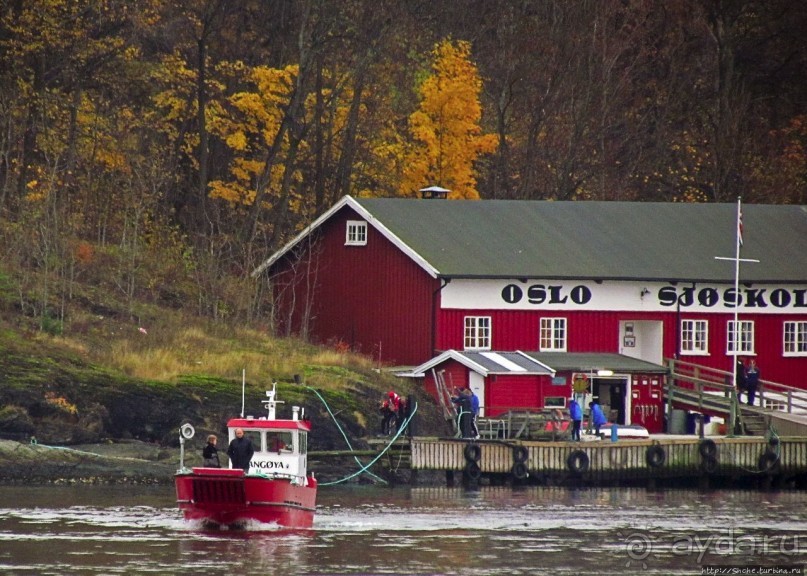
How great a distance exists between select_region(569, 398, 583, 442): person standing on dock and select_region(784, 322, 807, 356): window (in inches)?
552

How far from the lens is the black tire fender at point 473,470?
56.6 m

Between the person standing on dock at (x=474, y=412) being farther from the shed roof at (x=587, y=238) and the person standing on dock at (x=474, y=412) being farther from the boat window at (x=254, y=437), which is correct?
the boat window at (x=254, y=437)

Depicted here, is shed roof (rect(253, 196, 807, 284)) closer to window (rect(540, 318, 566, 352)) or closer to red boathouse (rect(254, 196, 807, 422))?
red boathouse (rect(254, 196, 807, 422))

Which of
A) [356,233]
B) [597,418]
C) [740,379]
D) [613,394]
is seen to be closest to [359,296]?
[356,233]

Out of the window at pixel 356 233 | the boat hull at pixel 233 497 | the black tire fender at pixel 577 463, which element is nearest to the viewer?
the boat hull at pixel 233 497

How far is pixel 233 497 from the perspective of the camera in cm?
4169

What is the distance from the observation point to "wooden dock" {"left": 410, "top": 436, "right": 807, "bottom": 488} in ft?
186

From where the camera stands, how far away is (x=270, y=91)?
7512 centimetres

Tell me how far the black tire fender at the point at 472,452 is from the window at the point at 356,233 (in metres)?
12.7

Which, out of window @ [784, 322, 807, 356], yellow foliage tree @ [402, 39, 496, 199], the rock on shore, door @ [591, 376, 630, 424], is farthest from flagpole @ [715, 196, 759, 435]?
the rock on shore

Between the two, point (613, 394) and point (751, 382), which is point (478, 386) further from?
point (751, 382)

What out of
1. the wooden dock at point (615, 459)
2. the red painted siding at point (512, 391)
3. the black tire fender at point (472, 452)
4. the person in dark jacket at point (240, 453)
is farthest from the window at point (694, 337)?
the person in dark jacket at point (240, 453)

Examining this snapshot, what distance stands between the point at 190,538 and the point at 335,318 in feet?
92.2

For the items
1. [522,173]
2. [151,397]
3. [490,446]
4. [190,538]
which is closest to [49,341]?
[151,397]
